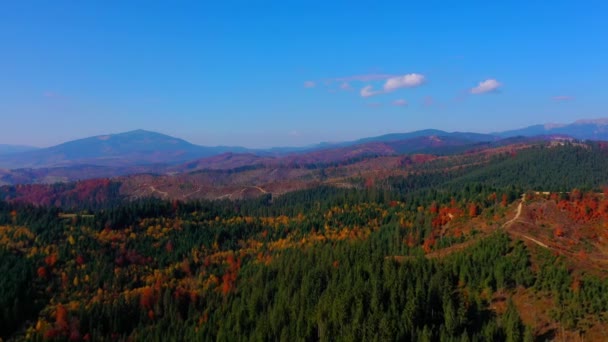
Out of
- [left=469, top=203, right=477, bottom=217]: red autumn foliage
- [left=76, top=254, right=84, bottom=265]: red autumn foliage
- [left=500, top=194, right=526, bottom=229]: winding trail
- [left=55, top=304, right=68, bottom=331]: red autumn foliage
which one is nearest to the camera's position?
[left=55, top=304, right=68, bottom=331]: red autumn foliage

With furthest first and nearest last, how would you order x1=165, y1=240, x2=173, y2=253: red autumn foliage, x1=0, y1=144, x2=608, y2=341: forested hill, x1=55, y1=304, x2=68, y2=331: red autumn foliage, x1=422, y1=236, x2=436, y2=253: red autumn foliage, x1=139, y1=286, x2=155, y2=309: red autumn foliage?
x1=165, y1=240, x2=173, y2=253: red autumn foliage < x1=422, y1=236, x2=436, y2=253: red autumn foliage < x1=139, y1=286, x2=155, y2=309: red autumn foliage < x1=55, y1=304, x2=68, y2=331: red autumn foliage < x1=0, y1=144, x2=608, y2=341: forested hill

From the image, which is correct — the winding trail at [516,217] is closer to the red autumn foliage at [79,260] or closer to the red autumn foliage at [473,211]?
the red autumn foliage at [473,211]

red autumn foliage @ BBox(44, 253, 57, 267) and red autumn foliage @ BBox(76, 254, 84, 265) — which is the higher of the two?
red autumn foliage @ BBox(44, 253, 57, 267)

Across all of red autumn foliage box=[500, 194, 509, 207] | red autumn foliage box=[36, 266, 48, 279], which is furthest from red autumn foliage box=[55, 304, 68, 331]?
red autumn foliage box=[500, 194, 509, 207]

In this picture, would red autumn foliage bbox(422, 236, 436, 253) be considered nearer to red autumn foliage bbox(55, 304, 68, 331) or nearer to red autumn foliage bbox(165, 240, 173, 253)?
red autumn foliage bbox(165, 240, 173, 253)

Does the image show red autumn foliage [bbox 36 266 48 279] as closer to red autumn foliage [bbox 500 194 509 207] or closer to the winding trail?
the winding trail

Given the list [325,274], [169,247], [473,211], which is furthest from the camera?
[169,247]

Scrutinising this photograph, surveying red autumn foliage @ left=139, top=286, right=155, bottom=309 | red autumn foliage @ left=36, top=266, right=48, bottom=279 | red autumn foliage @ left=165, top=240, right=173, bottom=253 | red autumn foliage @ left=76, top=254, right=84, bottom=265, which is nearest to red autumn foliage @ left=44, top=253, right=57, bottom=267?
red autumn foliage @ left=36, top=266, right=48, bottom=279

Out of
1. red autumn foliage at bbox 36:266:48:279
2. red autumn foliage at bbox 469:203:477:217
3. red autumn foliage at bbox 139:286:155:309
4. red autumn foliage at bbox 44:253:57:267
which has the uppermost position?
red autumn foliage at bbox 469:203:477:217

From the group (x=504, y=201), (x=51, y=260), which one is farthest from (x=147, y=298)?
(x=504, y=201)

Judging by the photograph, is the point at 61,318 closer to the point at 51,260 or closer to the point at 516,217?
the point at 51,260

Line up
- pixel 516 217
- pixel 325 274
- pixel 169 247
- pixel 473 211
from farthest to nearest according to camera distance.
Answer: pixel 169 247 → pixel 473 211 → pixel 516 217 → pixel 325 274

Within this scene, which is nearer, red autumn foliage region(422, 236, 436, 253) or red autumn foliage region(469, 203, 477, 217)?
red autumn foliage region(422, 236, 436, 253)
